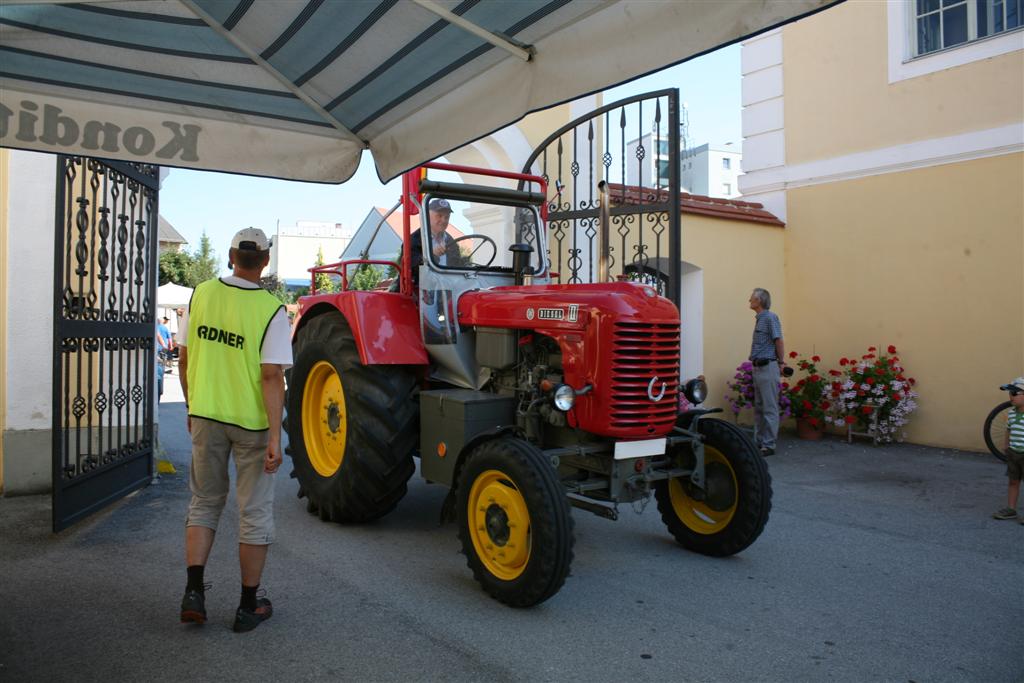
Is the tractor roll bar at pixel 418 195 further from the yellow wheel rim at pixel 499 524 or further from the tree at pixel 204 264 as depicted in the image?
the tree at pixel 204 264

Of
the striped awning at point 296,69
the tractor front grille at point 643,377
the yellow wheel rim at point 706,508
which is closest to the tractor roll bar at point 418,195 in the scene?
the striped awning at point 296,69

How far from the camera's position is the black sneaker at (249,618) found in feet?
10.9

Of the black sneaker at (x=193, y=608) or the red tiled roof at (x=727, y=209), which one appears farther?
the red tiled roof at (x=727, y=209)

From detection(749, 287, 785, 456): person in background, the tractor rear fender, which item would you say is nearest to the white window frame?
detection(749, 287, 785, 456): person in background

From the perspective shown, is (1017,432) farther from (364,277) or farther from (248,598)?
(364,277)

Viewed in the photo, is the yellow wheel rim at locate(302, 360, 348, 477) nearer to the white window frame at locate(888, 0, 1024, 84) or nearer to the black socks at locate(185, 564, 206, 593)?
the black socks at locate(185, 564, 206, 593)

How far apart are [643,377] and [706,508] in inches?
42.5

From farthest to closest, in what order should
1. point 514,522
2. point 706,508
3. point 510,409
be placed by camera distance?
point 706,508 < point 510,409 < point 514,522

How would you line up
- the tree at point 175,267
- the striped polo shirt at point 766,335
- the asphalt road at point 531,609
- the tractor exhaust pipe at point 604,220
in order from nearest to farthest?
the asphalt road at point 531,609, the tractor exhaust pipe at point 604,220, the striped polo shirt at point 766,335, the tree at point 175,267

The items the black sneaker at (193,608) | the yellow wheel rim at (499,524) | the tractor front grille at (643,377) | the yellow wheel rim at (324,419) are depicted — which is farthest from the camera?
the yellow wheel rim at (324,419)

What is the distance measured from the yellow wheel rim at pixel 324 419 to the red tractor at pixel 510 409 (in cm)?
1

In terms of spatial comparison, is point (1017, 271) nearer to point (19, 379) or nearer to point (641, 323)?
Answer: point (641, 323)

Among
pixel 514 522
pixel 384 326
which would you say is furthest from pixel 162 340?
pixel 514 522

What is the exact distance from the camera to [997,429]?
764cm
